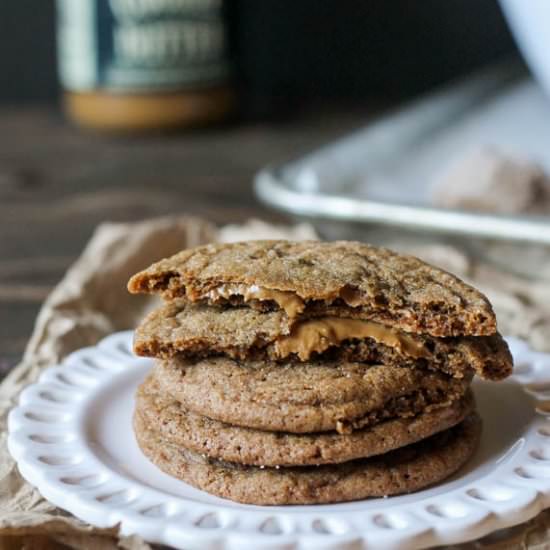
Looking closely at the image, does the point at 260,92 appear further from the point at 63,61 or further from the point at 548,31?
the point at 548,31

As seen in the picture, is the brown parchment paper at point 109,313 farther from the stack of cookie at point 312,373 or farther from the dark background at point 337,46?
the dark background at point 337,46

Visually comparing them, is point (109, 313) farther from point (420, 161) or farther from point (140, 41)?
point (140, 41)

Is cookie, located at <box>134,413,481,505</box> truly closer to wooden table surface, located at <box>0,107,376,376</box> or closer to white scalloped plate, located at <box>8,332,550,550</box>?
white scalloped plate, located at <box>8,332,550,550</box>

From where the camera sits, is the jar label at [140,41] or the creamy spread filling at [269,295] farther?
the jar label at [140,41]

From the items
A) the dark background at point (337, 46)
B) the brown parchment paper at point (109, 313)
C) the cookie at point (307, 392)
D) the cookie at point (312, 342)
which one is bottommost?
the brown parchment paper at point (109, 313)

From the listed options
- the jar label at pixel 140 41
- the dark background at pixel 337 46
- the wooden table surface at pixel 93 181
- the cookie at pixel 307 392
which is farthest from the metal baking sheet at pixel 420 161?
A: the cookie at pixel 307 392

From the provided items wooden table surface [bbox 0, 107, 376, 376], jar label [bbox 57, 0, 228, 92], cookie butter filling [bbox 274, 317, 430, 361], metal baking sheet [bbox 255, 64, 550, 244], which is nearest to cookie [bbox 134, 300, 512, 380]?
cookie butter filling [bbox 274, 317, 430, 361]

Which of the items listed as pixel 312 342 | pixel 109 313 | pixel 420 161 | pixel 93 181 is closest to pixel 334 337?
pixel 312 342

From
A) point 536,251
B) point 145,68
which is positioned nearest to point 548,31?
point 536,251
